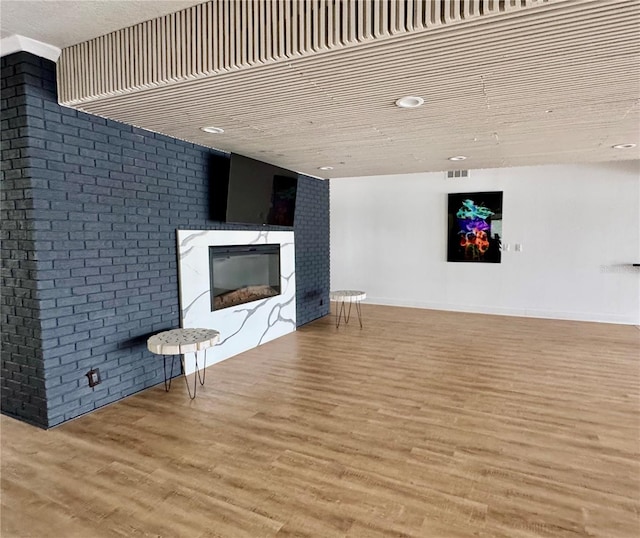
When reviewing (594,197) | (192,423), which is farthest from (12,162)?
(594,197)

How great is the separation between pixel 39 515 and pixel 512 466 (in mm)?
2533

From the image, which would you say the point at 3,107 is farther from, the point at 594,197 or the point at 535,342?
the point at 594,197

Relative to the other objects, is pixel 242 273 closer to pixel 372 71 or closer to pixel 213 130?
pixel 213 130

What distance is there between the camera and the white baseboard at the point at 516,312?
6.32 m

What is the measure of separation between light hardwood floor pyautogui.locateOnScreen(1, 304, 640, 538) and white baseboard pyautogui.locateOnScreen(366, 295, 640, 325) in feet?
8.67

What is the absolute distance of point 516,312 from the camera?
697 centimetres

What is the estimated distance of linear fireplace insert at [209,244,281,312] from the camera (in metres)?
4.36

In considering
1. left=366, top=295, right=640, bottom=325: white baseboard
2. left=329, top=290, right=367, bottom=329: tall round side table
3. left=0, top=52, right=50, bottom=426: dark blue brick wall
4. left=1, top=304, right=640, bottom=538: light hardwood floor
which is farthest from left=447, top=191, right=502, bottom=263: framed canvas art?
left=0, top=52, right=50, bottom=426: dark blue brick wall

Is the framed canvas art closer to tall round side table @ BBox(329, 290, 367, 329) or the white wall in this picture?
the white wall

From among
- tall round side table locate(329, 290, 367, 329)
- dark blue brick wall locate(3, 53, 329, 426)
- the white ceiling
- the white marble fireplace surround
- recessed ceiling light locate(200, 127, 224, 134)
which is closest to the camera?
the white ceiling

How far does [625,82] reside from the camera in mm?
2412

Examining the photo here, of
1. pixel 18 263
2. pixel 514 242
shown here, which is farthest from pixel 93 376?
pixel 514 242

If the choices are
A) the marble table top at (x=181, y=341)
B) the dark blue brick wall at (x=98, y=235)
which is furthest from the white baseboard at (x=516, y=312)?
the marble table top at (x=181, y=341)

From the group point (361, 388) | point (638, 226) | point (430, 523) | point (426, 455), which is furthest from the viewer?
point (638, 226)
